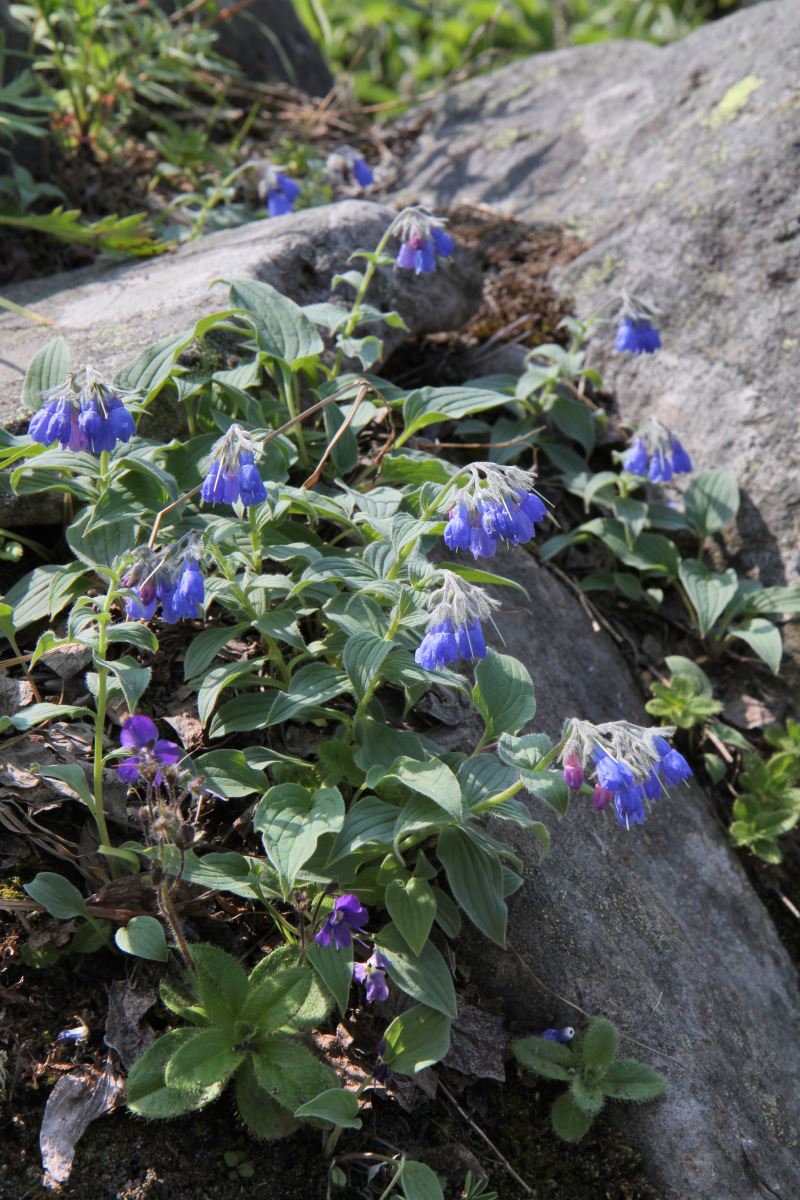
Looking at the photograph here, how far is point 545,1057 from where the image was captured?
2.48m

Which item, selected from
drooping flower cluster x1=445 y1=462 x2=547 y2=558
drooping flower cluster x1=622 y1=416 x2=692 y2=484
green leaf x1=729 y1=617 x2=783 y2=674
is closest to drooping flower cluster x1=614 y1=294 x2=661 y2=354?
drooping flower cluster x1=622 y1=416 x2=692 y2=484

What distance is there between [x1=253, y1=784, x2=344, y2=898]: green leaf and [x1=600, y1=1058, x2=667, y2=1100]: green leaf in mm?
908

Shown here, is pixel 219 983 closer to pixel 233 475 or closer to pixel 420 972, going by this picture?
pixel 420 972

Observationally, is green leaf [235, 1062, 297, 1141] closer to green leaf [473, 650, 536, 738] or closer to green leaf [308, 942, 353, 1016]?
green leaf [308, 942, 353, 1016]

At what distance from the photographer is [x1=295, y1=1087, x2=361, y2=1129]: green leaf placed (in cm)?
210

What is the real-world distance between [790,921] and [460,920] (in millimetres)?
1451

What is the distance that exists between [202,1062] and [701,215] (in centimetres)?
378

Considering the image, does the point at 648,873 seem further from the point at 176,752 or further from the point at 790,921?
the point at 176,752

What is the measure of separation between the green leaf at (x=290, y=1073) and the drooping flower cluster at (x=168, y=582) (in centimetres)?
96

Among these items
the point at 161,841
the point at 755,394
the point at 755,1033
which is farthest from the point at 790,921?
the point at 161,841

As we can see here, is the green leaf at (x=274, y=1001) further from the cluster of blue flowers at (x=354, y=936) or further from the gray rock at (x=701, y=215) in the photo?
the gray rock at (x=701, y=215)

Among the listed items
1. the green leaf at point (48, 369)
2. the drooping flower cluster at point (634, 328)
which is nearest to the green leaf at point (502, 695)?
the green leaf at point (48, 369)

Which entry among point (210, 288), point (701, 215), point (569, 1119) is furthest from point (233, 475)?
point (701, 215)

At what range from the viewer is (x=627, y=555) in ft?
12.5
